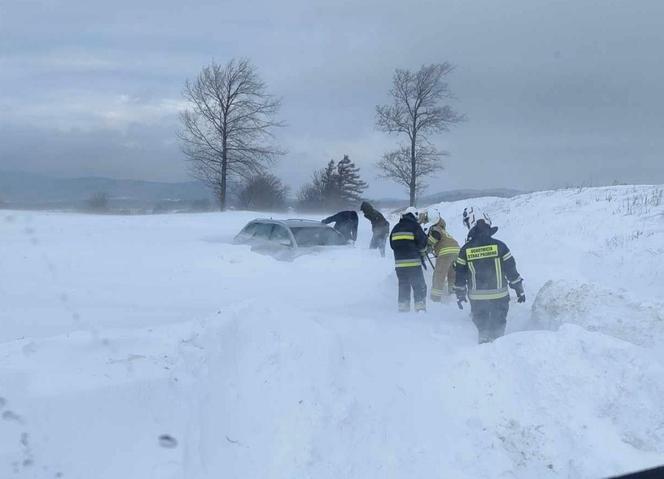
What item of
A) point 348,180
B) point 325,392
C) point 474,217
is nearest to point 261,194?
point 348,180

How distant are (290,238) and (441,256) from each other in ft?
13.2

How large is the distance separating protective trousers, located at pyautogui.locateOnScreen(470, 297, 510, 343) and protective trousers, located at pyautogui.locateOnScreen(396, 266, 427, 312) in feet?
5.51

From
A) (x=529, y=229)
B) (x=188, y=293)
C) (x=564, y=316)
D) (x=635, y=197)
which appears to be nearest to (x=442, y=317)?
(x=564, y=316)

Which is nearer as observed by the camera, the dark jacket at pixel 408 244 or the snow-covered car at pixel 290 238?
the dark jacket at pixel 408 244

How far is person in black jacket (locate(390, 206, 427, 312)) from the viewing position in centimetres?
918

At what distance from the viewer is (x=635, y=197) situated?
1731cm

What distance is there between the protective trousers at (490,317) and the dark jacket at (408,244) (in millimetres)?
1840

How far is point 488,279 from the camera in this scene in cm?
746

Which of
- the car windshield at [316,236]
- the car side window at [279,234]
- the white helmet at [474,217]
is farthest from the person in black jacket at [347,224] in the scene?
the white helmet at [474,217]

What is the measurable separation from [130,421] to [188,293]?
210 inches

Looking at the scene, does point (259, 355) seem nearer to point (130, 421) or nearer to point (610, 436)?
point (130, 421)

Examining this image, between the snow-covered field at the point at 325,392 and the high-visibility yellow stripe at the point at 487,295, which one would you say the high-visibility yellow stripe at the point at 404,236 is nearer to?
the snow-covered field at the point at 325,392

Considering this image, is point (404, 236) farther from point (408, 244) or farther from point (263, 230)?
point (263, 230)

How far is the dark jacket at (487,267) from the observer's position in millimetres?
7438
